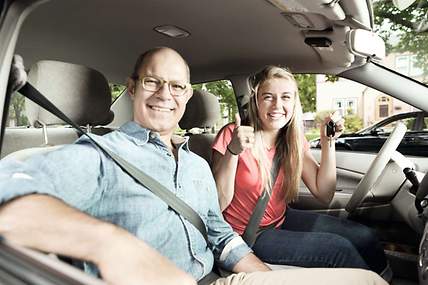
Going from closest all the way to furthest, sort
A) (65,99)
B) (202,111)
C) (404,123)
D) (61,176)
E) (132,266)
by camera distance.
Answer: (132,266) < (61,176) < (65,99) < (404,123) < (202,111)

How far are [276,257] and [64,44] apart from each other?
152cm

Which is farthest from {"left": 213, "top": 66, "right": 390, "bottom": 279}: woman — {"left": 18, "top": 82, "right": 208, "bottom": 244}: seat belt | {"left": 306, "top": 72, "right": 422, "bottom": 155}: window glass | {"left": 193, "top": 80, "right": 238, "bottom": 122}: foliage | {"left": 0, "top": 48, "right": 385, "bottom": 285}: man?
{"left": 193, "top": 80, "right": 238, "bottom": 122}: foliage

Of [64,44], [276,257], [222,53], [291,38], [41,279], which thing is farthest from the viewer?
[222,53]

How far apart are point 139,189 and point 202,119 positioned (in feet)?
4.73

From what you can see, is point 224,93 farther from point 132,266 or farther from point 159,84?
point 132,266

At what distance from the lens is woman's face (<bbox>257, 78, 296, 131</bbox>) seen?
6.95 feet

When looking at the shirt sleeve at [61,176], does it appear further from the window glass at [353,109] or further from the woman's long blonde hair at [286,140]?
the window glass at [353,109]

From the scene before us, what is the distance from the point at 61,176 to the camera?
1132 millimetres

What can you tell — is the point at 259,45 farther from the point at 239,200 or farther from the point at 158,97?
the point at 158,97

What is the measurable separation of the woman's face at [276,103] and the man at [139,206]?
1.74ft

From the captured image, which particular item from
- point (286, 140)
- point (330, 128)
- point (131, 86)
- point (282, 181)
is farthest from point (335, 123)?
point (131, 86)

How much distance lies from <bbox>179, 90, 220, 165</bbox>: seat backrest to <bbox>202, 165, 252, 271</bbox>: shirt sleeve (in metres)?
0.91

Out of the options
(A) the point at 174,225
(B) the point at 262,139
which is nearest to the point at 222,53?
(B) the point at 262,139

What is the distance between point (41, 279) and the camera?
0.88 metres
